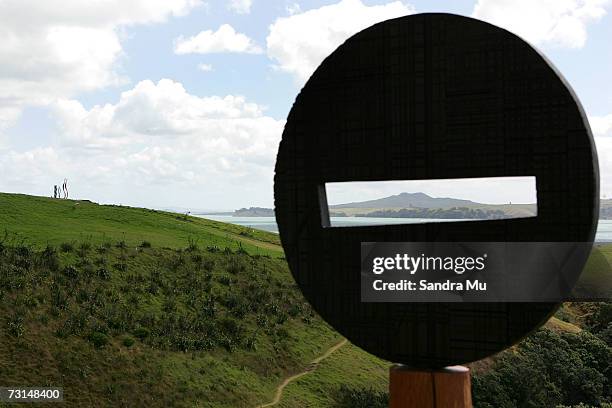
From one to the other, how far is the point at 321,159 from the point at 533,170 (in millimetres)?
2426

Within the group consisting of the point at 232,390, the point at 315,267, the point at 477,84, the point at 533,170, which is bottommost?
the point at 232,390

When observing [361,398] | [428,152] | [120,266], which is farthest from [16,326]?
[428,152]

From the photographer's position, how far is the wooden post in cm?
675

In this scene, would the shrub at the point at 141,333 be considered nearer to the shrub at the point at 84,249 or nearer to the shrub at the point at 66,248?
the shrub at the point at 84,249

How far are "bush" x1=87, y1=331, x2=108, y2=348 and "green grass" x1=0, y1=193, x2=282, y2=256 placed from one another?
867cm

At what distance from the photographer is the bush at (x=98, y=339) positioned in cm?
1781

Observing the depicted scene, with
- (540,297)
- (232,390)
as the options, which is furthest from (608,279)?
(540,297)

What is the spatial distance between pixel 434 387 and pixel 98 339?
13.6 meters

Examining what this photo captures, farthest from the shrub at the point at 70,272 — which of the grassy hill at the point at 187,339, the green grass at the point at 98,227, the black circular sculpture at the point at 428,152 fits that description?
the black circular sculpture at the point at 428,152

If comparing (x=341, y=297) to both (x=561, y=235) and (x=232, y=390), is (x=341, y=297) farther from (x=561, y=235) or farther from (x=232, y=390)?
(x=232, y=390)

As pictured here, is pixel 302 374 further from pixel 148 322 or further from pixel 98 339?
pixel 98 339

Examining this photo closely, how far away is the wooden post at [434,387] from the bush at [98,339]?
13.2 meters

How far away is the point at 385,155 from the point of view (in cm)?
705

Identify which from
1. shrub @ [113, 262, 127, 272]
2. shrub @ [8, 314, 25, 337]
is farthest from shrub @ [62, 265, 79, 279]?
shrub @ [8, 314, 25, 337]
